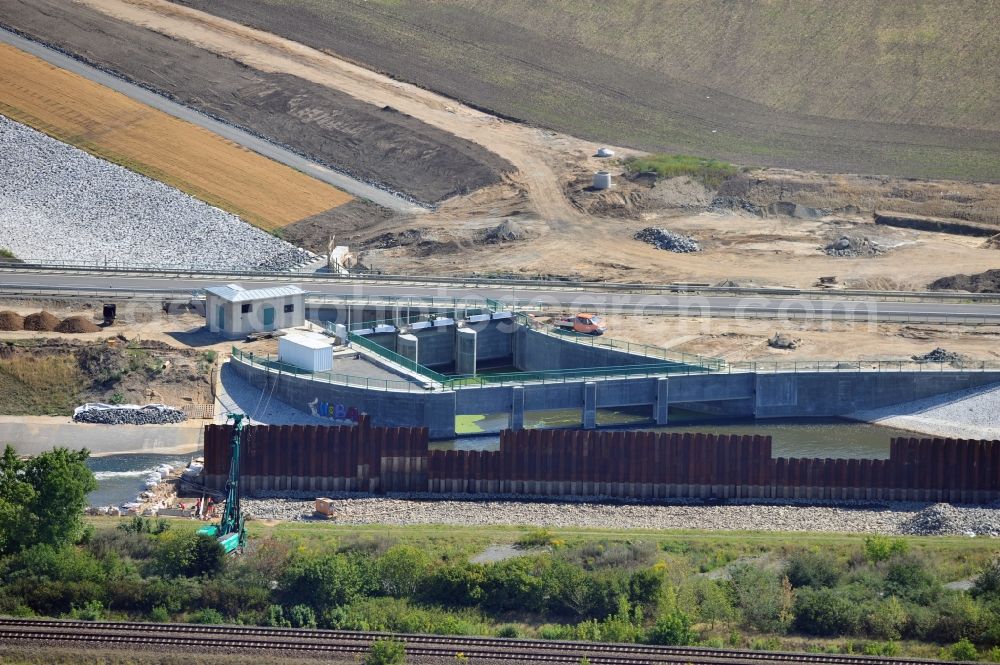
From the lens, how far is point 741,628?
4841 centimetres

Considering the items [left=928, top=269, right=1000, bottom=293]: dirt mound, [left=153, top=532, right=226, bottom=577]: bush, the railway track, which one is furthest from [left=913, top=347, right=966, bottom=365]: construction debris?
[left=153, top=532, right=226, bottom=577]: bush

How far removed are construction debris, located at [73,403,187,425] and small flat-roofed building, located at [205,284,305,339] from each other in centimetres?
904

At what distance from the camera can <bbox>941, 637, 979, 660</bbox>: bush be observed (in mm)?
45906

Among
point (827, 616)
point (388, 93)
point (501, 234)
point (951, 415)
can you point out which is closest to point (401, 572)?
point (827, 616)

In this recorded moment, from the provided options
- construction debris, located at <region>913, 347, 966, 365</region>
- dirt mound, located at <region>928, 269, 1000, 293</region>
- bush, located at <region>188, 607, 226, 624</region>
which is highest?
dirt mound, located at <region>928, 269, 1000, 293</region>

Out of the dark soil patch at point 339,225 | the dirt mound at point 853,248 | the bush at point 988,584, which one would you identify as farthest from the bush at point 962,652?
the dark soil patch at point 339,225

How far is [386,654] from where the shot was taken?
4378cm

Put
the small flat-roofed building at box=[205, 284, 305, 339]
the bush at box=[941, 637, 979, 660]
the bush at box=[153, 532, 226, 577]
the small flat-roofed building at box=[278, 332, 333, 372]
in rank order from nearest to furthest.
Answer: the bush at box=[941, 637, 979, 660] → the bush at box=[153, 532, 226, 577] → the small flat-roofed building at box=[278, 332, 333, 372] → the small flat-roofed building at box=[205, 284, 305, 339]

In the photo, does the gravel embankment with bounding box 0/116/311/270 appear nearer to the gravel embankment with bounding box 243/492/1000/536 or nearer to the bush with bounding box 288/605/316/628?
the gravel embankment with bounding box 243/492/1000/536

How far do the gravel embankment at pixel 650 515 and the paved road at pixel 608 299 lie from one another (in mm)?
22868

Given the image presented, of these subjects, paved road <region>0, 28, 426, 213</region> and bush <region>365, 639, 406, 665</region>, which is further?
paved road <region>0, 28, 426, 213</region>

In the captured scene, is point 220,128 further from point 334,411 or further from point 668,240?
point 334,411

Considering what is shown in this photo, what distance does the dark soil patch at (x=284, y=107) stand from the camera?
111312 millimetres

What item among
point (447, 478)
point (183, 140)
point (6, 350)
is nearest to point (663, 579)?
point (447, 478)
